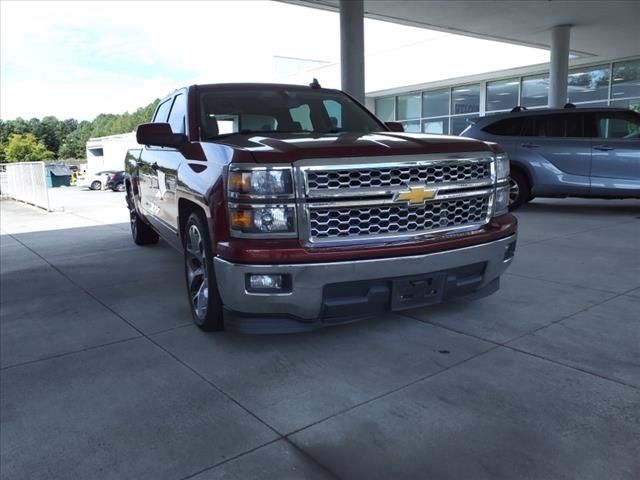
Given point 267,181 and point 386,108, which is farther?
point 386,108

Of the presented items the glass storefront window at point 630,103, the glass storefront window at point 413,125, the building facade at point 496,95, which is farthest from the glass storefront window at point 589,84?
the glass storefront window at point 413,125

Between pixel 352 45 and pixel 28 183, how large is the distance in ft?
35.1

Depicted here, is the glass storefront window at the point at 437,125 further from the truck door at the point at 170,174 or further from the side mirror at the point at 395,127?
the truck door at the point at 170,174

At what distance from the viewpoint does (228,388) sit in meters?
3.07

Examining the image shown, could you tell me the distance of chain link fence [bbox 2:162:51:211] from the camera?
1437 centimetres

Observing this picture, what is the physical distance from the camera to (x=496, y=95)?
2261 cm

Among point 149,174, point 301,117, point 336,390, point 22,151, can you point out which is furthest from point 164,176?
point 22,151

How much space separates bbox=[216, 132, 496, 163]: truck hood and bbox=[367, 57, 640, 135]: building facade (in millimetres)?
14660

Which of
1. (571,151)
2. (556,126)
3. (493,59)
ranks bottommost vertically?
(571,151)

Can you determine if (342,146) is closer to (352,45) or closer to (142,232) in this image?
(142,232)

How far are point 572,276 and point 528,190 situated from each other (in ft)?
15.0

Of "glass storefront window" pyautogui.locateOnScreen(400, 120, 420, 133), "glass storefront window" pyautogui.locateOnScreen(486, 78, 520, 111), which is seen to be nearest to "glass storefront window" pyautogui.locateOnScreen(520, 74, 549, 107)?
"glass storefront window" pyautogui.locateOnScreen(486, 78, 520, 111)

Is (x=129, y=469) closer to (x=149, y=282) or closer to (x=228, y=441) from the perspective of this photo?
(x=228, y=441)

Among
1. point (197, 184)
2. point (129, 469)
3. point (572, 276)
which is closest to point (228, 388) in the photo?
point (129, 469)
